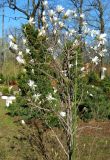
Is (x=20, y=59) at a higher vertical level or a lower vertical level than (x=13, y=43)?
lower

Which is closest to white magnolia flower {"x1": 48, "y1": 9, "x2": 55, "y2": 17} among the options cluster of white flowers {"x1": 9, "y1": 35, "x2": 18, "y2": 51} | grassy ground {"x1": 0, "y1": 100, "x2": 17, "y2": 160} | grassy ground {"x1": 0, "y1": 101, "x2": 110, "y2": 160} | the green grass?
cluster of white flowers {"x1": 9, "y1": 35, "x2": 18, "y2": 51}

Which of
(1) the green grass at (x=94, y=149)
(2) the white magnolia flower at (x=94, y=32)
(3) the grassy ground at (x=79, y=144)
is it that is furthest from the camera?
(3) the grassy ground at (x=79, y=144)

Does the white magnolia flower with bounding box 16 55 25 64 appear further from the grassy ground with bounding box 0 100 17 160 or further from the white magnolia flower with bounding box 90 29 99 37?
the grassy ground with bounding box 0 100 17 160

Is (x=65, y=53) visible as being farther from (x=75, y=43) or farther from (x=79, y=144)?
(x=79, y=144)

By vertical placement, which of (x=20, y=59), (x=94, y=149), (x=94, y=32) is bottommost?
(x=94, y=149)

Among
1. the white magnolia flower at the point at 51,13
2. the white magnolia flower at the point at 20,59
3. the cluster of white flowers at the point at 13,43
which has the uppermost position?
the white magnolia flower at the point at 51,13

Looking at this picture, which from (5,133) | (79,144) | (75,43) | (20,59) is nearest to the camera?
(20,59)

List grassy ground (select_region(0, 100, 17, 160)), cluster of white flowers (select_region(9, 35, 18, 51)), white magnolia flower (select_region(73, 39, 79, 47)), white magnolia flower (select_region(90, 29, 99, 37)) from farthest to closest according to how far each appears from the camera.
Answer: grassy ground (select_region(0, 100, 17, 160)) < white magnolia flower (select_region(73, 39, 79, 47)) < white magnolia flower (select_region(90, 29, 99, 37)) < cluster of white flowers (select_region(9, 35, 18, 51))

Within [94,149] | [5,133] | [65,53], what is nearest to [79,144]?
[94,149]

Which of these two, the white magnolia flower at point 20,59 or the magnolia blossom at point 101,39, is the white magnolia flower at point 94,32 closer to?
the magnolia blossom at point 101,39

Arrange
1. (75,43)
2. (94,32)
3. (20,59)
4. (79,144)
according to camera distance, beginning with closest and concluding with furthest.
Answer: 1. (20,59)
2. (94,32)
3. (75,43)
4. (79,144)

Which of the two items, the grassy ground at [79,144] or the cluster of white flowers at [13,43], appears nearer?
the cluster of white flowers at [13,43]

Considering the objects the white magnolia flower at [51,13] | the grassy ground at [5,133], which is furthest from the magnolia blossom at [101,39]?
the grassy ground at [5,133]

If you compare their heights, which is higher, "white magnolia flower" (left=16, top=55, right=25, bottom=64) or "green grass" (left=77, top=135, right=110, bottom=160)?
"white magnolia flower" (left=16, top=55, right=25, bottom=64)
